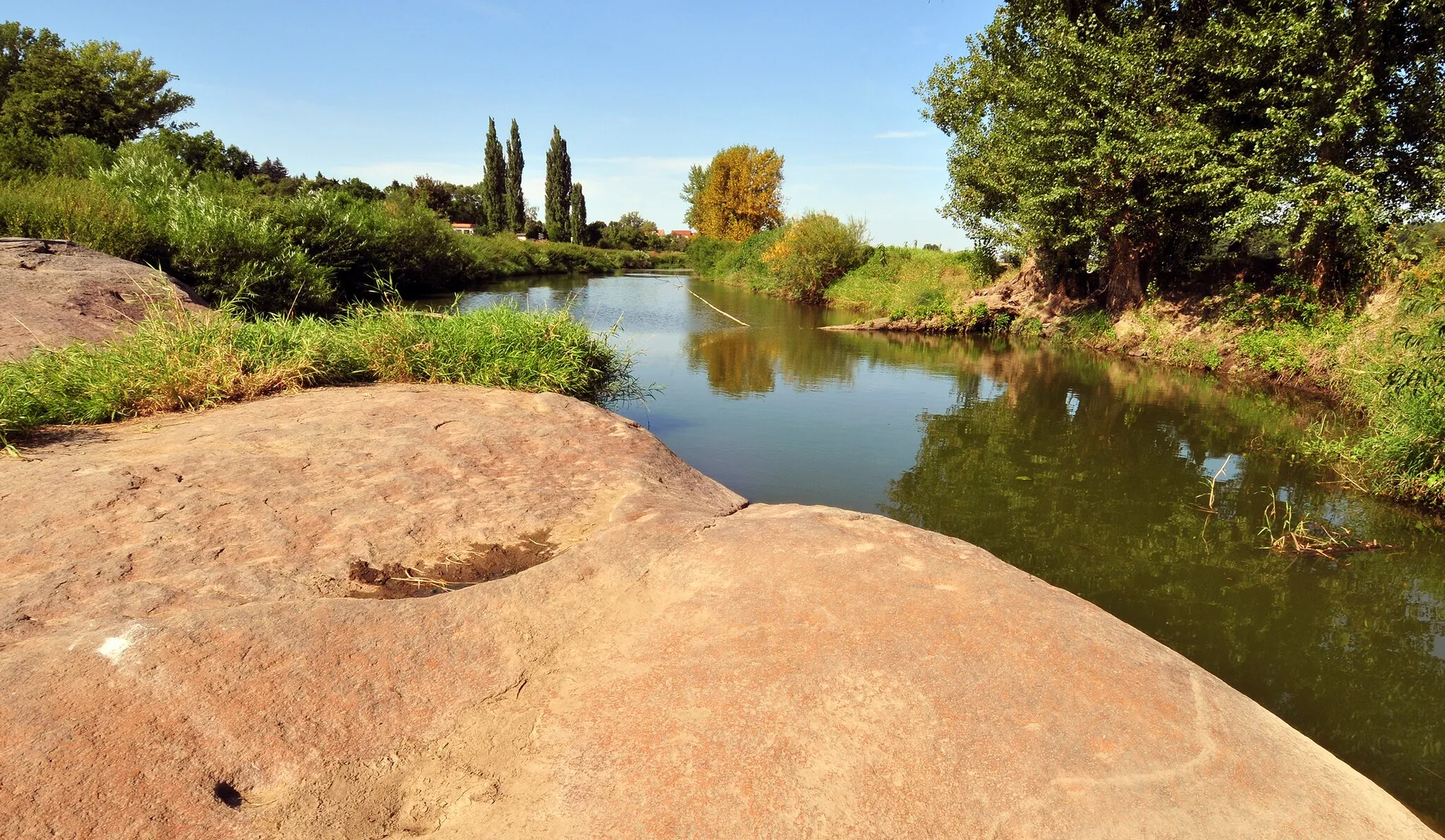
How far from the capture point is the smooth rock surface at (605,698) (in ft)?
6.68

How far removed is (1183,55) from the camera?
44.8 feet

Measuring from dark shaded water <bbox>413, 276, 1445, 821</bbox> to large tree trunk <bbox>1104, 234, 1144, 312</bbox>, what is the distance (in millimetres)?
3222

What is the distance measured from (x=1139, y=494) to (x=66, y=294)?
11.6 m

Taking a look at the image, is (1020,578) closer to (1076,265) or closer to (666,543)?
(666,543)

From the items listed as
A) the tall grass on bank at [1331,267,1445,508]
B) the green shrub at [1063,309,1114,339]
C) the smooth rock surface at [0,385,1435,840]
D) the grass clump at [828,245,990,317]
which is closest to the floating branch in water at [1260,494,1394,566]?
the tall grass on bank at [1331,267,1445,508]

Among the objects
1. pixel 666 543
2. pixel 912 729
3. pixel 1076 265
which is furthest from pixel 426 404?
pixel 1076 265

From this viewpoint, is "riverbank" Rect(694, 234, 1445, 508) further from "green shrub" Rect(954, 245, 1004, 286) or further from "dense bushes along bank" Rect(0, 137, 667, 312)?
"dense bushes along bank" Rect(0, 137, 667, 312)

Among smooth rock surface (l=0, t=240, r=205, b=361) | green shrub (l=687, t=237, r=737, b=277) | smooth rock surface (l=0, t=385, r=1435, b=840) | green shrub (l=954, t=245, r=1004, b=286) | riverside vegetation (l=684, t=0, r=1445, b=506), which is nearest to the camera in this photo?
smooth rock surface (l=0, t=385, r=1435, b=840)

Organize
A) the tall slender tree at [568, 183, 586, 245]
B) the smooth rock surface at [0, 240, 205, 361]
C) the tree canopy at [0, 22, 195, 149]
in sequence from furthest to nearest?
the tall slender tree at [568, 183, 586, 245] < the tree canopy at [0, 22, 195, 149] < the smooth rock surface at [0, 240, 205, 361]

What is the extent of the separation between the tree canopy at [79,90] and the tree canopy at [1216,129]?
108 feet

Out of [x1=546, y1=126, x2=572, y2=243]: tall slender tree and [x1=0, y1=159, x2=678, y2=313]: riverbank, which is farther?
[x1=546, y1=126, x2=572, y2=243]: tall slender tree

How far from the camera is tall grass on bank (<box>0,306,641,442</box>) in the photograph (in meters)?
5.69

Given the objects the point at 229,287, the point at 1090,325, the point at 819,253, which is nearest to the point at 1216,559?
the point at 1090,325

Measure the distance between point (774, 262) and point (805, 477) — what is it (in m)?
26.2
